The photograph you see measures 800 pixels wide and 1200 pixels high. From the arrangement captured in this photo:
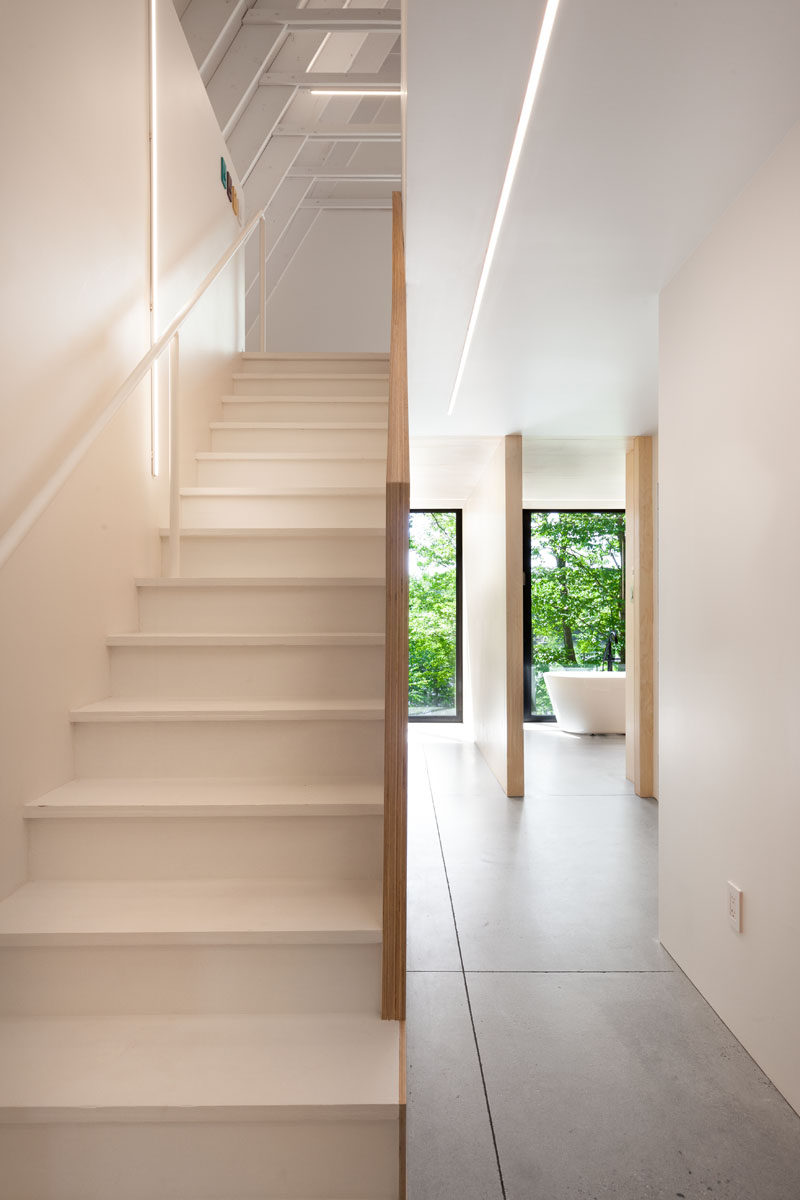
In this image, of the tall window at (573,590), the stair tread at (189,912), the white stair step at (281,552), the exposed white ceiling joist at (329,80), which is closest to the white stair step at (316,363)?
the white stair step at (281,552)

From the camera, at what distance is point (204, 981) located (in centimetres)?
153

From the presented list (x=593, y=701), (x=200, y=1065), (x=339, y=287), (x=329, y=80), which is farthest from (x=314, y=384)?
(x=593, y=701)

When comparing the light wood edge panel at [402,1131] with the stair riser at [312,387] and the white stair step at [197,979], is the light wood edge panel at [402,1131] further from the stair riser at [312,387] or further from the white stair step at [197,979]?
the stair riser at [312,387]

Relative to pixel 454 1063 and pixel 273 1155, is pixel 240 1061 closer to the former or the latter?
pixel 273 1155

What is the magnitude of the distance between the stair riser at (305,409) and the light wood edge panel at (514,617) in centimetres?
210

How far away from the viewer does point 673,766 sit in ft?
9.04

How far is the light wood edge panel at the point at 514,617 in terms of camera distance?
17.2ft

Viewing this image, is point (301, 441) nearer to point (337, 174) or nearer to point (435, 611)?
point (337, 174)

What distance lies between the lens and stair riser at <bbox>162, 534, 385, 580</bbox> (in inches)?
98.5

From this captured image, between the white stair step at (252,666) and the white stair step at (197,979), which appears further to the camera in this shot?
the white stair step at (252,666)

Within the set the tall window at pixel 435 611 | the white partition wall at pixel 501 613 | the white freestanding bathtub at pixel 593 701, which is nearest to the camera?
the white partition wall at pixel 501 613

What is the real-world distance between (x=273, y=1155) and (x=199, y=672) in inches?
45.8

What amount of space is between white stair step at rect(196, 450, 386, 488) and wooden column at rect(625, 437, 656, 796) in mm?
2780

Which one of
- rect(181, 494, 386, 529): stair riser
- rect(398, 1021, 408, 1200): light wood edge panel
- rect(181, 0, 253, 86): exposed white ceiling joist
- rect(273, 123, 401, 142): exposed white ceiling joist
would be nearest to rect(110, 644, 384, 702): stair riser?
rect(181, 494, 386, 529): stair riser
